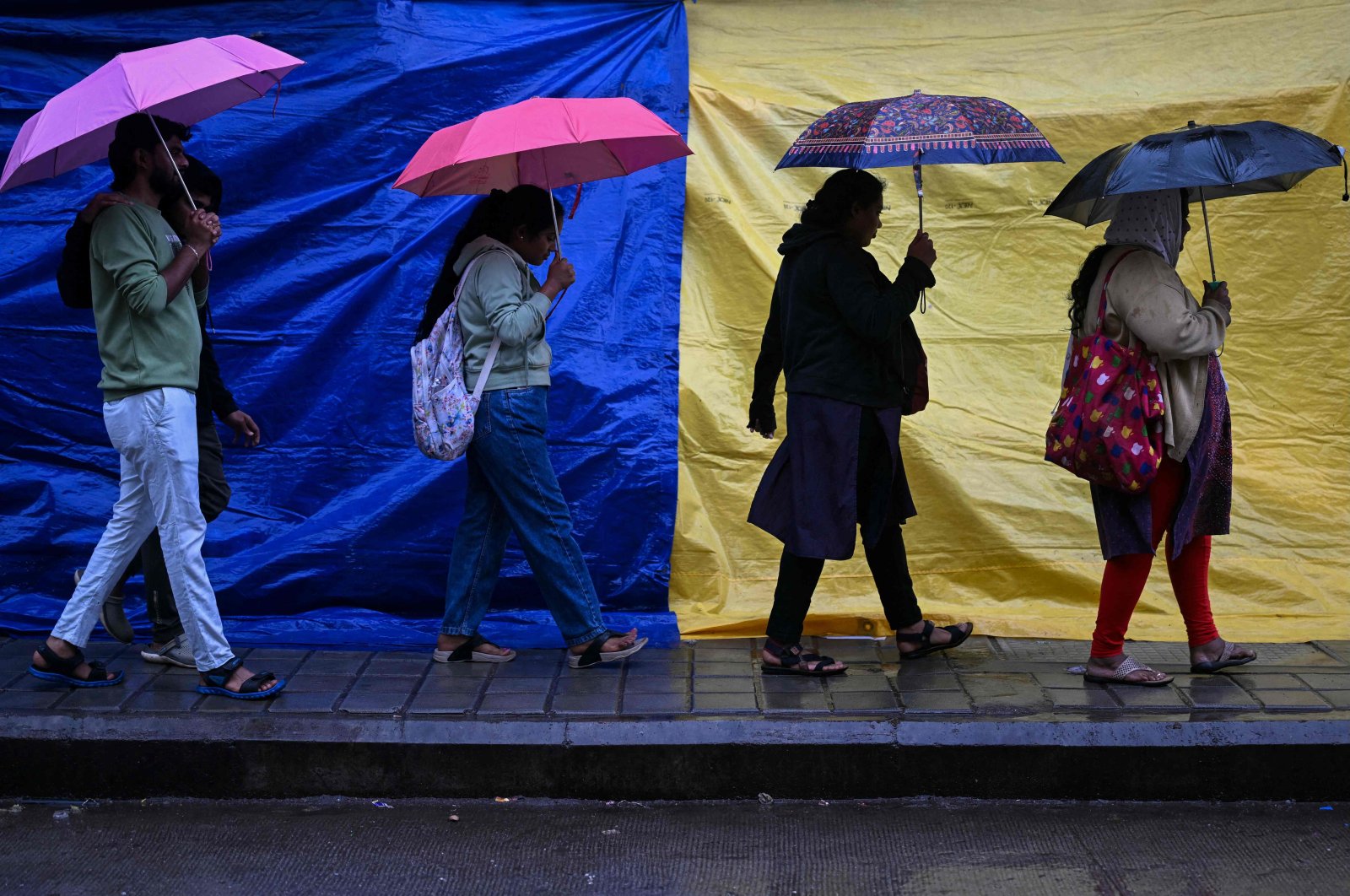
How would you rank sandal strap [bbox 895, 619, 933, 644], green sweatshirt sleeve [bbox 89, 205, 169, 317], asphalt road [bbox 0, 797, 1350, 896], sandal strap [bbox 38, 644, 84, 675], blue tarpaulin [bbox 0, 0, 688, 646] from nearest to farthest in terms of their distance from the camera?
asphalt road [bbox 0, 797, 1350, 896] → green sweatshirt sleeve [bbox 89, 205, 169, 317] → sandal strap [bbox 38, 644, 84, 675] → sandal strap [bbox 895, 619, 933, 644] → blue tarpaulin [bbox 0, 0, 688, 646]

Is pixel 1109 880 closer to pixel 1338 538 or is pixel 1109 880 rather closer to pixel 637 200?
pixel 1338 538

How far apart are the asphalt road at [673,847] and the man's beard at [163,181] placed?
6.11 ft

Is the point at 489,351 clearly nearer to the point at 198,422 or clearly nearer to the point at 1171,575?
the point at 198,422

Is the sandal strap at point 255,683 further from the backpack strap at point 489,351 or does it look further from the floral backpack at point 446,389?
the backpack strap at point 489,351

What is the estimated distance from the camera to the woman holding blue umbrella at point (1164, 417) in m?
4.15

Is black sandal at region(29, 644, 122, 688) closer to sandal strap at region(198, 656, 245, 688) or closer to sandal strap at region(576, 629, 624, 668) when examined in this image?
sandal strap at region(198, 656, 245, 688)

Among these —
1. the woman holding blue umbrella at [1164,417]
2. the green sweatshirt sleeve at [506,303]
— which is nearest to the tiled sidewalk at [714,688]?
the woman holding blue umbrella at [1164,417]

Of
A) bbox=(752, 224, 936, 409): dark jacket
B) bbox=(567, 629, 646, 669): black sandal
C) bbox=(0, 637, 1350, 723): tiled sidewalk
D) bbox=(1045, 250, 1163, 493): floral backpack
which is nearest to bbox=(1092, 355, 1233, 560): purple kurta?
bbox=(1045, 250, 1163, 493): floral backpack

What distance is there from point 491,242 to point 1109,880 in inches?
106

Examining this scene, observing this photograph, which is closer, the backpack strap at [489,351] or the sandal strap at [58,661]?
the sandal strap at [58,661]

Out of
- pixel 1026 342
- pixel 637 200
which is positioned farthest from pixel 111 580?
pixel 1026 342

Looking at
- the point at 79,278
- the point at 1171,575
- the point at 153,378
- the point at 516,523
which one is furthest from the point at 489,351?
the point at 1171,575

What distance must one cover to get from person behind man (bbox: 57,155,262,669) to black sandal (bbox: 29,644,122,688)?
0.84 ft

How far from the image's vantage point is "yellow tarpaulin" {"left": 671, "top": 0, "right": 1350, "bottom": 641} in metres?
5.38
